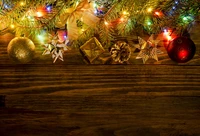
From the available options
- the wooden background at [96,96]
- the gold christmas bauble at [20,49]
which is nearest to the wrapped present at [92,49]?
the wooden background at [96,96]

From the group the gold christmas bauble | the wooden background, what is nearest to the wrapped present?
the wooden background

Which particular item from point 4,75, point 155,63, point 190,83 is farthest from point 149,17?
point 4,75

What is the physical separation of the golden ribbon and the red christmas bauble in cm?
26

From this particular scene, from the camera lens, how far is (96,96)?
3.11 feet

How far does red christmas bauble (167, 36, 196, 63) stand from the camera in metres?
0.85

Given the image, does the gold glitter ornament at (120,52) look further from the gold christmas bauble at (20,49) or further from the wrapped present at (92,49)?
the gold christmas bauble at (20,49)

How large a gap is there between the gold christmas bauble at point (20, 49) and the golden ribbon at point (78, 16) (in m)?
0.13

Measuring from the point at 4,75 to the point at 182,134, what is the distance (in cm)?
67

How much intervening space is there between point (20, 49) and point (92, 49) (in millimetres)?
235

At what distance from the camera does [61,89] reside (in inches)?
36.8

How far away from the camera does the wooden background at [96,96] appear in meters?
0.93

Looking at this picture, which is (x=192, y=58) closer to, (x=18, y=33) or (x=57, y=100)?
(x=57, y=100)

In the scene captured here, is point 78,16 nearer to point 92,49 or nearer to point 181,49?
point 92,49

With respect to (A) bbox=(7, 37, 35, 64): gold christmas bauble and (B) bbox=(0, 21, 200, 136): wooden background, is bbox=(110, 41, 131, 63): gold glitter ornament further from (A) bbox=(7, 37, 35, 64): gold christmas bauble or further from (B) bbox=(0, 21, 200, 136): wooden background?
(A) bbox=(7, 37, 35, 64): gold christmas bauble
